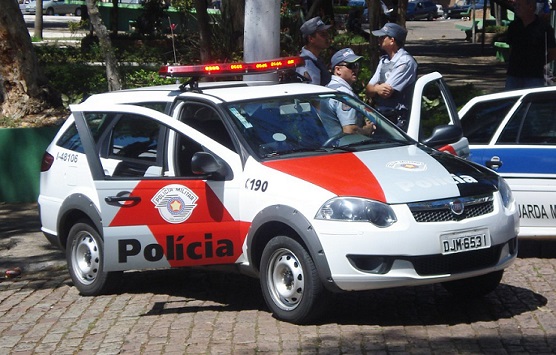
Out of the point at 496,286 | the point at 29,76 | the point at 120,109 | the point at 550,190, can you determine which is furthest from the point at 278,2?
the point at 29,76

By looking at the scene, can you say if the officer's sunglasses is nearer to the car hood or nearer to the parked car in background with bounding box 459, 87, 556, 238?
the parked car in background with bounding box 459, 87, 556, 238

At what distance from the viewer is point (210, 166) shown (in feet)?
23.9

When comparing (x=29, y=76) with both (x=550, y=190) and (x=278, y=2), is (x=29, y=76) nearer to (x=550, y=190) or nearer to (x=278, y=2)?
(x=278, y=2)

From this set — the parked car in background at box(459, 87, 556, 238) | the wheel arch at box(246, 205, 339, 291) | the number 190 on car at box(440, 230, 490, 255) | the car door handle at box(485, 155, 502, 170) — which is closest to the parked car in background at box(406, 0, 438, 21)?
the parked car in background at box(459, 87, 556, 238)

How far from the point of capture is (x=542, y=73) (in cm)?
1152

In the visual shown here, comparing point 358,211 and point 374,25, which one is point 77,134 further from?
point 374,25

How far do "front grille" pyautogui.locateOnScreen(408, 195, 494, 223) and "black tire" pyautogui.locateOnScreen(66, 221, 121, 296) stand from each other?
106 inches

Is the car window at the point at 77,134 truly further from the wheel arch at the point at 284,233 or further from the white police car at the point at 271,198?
the wheel arch at the point at 284,233

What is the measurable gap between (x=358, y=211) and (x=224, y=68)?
1.99 metres

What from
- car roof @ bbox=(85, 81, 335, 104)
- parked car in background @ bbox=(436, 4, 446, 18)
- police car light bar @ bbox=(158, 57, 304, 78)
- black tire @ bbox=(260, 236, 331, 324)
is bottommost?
parked car in background @ bbox=(436, 4, 446, 18)

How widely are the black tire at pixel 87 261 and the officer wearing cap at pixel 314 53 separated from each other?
2533 millimetres

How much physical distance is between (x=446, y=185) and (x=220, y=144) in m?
1.70

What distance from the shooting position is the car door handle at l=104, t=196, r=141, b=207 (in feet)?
24.8

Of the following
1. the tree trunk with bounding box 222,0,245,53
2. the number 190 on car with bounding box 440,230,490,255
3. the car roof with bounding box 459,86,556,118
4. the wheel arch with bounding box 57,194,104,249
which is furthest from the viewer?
the tree trunk with bounding box 222,0,245,53
